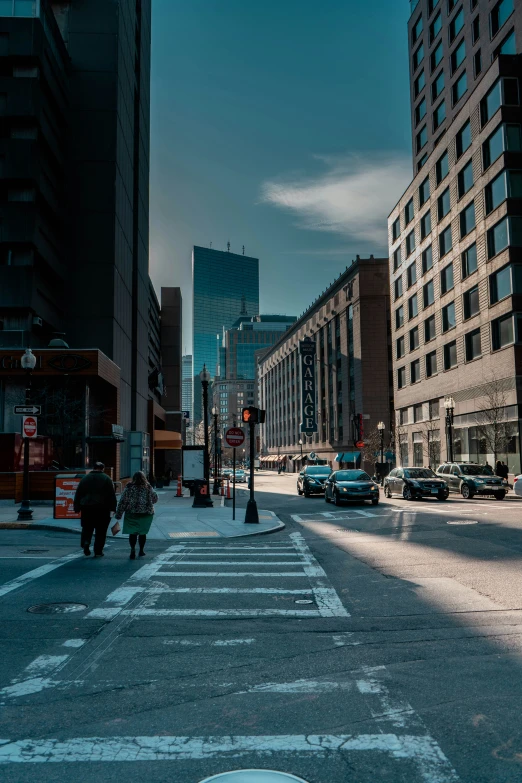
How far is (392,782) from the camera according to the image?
3.70 metres

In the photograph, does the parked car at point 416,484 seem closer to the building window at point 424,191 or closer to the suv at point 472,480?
the suv at point 472,480

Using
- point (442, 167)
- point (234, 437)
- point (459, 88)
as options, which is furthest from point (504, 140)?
point (234, 437)

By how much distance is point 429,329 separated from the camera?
58781 millimetres

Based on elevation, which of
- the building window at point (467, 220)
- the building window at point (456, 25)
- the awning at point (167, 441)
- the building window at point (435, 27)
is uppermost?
the building window at point (435, 27)

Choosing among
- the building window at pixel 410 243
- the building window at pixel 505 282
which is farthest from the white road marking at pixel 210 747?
the building window at pixel 410 243

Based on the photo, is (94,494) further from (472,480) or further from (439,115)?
(439,115)

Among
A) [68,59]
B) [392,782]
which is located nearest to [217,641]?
[392,782]

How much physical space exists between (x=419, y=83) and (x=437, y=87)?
207 inches

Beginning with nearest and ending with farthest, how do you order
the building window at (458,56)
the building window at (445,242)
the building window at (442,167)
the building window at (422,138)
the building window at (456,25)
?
the building window at (458,56), the building window at (456,25), the building window at (445,242), the building window at (442,167), the building window at (422,138)

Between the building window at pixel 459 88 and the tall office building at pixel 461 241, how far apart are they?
0.08 metres

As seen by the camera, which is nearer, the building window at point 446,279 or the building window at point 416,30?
the building window at point 446,279

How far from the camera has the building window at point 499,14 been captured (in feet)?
145

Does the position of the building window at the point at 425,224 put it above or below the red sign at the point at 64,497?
above

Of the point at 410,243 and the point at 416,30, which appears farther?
the point at 410,243
